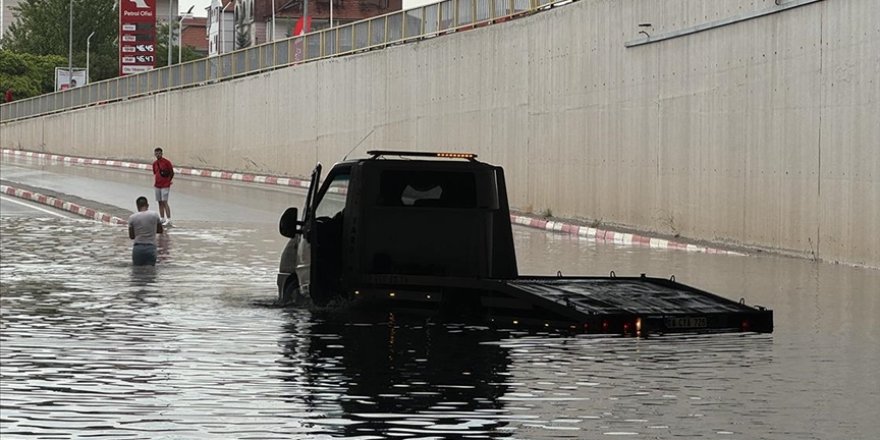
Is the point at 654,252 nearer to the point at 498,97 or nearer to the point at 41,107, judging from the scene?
the point at 498,97

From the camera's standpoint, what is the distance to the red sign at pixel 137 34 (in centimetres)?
9775

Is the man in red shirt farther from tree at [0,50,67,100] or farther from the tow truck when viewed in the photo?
tree at [0,50,67,100]

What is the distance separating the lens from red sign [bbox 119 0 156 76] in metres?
97.8

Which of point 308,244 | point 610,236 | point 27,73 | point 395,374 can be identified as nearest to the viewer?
point 395,374

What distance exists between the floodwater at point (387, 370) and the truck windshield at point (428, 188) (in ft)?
4.10

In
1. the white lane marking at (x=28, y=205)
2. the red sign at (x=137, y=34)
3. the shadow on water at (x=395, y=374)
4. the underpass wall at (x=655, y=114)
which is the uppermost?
the red sign at (x=137, y=34)

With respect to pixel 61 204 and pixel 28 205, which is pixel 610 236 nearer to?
pixel 61 204

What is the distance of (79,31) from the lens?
534 feet

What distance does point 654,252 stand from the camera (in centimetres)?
2973

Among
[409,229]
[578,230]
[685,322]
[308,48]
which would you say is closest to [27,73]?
[308,48]

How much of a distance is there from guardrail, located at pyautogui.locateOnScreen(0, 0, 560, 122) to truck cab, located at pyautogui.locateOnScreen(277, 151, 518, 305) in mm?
22631

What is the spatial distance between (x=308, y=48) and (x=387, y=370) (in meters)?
45.4

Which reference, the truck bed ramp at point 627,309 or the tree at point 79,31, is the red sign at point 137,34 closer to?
the tree at point 79,31

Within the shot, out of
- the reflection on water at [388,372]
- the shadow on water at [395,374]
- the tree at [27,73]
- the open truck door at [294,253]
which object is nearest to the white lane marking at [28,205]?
the reflection on water at [388,372]
